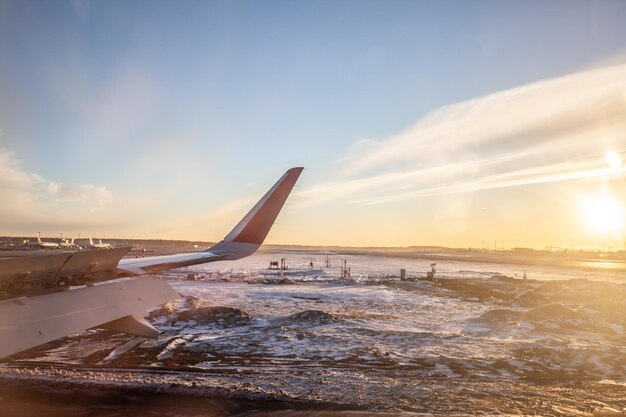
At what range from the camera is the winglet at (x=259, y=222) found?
37.0ft

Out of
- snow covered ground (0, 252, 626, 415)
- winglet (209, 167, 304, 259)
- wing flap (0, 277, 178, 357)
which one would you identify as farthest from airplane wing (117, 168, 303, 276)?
wing flap (0, 277, 178, 357)

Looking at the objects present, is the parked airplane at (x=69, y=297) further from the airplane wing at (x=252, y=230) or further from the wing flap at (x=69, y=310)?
the airplane wing at (x=252, y=230)

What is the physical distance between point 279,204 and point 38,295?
688 cm

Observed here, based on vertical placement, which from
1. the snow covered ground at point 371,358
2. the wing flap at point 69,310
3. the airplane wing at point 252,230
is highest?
the airplane wing at point 252,230

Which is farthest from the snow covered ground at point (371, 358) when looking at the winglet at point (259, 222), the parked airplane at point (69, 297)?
the winglet at point (259, 222)

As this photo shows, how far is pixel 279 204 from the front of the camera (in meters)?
11.4

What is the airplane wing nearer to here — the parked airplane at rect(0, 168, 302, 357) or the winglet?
the winglet

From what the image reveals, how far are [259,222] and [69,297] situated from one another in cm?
635

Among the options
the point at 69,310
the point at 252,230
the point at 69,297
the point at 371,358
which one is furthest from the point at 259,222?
the point at 69,310

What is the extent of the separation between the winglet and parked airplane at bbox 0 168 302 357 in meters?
3.39

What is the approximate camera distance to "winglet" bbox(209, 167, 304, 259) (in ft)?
37.0

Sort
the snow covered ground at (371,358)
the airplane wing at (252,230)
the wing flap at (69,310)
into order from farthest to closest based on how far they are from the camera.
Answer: the airplane wing at (252,230)
the snow covered ground at (371,358)
the wing flap at (69,310)

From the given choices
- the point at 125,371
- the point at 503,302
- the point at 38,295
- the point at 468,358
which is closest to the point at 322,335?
the point at 468,358

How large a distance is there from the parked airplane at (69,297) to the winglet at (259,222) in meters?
3.39
